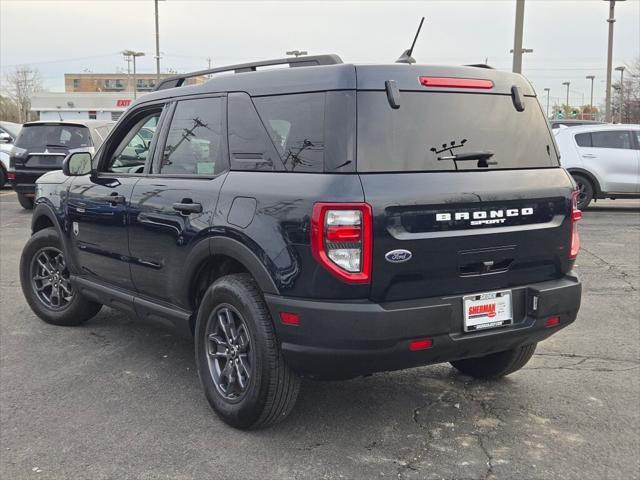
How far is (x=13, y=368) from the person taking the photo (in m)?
4.63

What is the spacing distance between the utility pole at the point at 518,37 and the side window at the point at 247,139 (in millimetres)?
12194

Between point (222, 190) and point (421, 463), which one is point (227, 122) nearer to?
point (222, 190)

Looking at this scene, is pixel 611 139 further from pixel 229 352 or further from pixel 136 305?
pixel 229 352

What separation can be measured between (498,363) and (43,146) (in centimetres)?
1104

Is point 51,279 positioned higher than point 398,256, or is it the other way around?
point 398,256

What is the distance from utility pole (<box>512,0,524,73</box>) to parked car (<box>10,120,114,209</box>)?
896 centimetres

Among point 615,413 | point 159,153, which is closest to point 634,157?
point 615,413

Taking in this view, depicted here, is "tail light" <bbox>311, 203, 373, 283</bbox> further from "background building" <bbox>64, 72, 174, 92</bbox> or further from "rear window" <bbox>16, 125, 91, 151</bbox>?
"background building" <bbox>64, 72, 174, 92</bbox>

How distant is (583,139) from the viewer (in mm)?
13008

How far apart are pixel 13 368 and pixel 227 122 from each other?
2367 mm

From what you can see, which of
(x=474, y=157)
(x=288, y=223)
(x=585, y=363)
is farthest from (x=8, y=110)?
(x=474, y=157)

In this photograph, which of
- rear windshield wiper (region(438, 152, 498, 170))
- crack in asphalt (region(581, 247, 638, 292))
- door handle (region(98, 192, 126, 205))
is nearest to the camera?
rear windshield wiper (region(438, 152, 498, 170))

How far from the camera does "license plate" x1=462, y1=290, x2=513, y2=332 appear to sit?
3.26 meters

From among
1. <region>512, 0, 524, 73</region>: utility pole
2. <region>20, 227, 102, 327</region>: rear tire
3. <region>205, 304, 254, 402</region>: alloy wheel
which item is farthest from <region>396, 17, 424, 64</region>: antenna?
<region>512, 0, 524, 73</region>: utility pole
